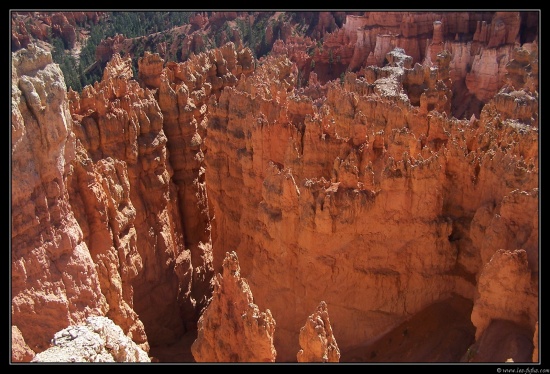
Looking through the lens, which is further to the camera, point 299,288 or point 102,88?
point 102,88

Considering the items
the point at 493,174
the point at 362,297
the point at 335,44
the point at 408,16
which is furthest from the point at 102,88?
the point at 335,44

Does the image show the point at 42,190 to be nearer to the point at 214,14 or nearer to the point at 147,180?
the point at 147,180

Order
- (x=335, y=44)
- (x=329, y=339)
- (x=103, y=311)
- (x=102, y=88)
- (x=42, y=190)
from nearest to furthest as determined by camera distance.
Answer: (x=329, y=339)
(x=42, y=190)
(x=103, y=311)
(x=102, y=88)
(x=335, y=44)

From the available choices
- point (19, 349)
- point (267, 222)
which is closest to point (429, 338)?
point (267, 222)

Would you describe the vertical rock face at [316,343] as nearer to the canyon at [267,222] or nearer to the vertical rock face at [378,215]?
the canyon at [267,222]

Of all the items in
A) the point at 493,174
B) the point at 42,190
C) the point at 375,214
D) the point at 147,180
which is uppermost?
the point at 42,190

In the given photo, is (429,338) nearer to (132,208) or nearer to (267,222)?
(267,222)

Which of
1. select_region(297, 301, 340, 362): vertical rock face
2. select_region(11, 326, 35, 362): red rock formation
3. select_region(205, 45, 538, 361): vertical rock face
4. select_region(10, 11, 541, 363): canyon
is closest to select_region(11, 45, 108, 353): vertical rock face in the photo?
select_region(10, 11, 541, 363): canyon

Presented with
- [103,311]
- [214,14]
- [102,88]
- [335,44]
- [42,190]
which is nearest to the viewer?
[42,190]
